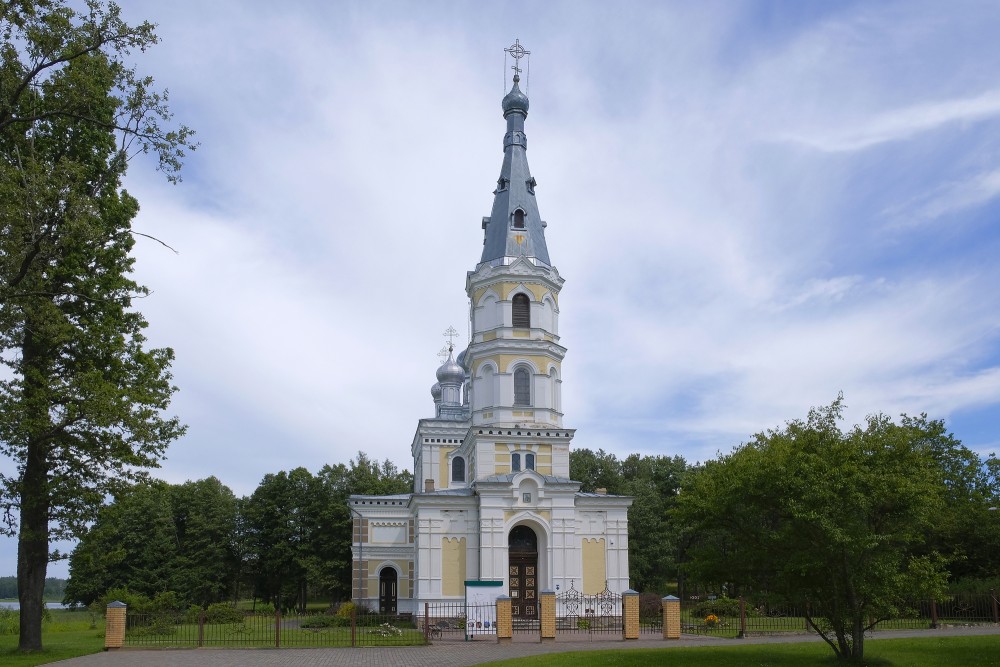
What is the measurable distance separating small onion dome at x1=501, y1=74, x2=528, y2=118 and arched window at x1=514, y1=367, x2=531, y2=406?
44.1ft

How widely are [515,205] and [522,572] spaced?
16081 millimetres

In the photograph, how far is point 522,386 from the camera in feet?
119

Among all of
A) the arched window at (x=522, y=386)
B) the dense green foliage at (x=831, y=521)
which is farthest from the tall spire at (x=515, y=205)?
the dense green foliage at (x=831, y=521)

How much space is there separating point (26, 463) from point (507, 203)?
2284 cm

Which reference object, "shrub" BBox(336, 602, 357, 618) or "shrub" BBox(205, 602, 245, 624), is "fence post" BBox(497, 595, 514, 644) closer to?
"shrub" BBox(205, 602, 245, 624)

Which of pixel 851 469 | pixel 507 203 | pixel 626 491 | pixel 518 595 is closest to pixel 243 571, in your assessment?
pixel 626 491

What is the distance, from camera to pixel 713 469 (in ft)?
67.1

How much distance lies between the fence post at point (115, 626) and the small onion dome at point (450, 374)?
96.0ft

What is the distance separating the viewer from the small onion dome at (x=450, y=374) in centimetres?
5125

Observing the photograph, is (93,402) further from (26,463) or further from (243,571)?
(243,571)

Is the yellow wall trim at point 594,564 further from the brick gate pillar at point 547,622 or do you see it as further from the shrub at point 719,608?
the brick gate pillar at point 547,622

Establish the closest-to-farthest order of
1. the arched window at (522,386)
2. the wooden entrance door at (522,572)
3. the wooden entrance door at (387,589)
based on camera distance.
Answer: the wooden entrance door at (522,572), the arched window at (522,386), the wooden entrance door at (387,589)

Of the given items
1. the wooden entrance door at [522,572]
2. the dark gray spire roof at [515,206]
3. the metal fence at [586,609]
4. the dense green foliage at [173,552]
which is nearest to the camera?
the metal fence at [586,609]

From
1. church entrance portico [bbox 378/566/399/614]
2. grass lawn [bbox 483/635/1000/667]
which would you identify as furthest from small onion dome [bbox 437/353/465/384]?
grass lawn [bbox 483/635/1000/667]
